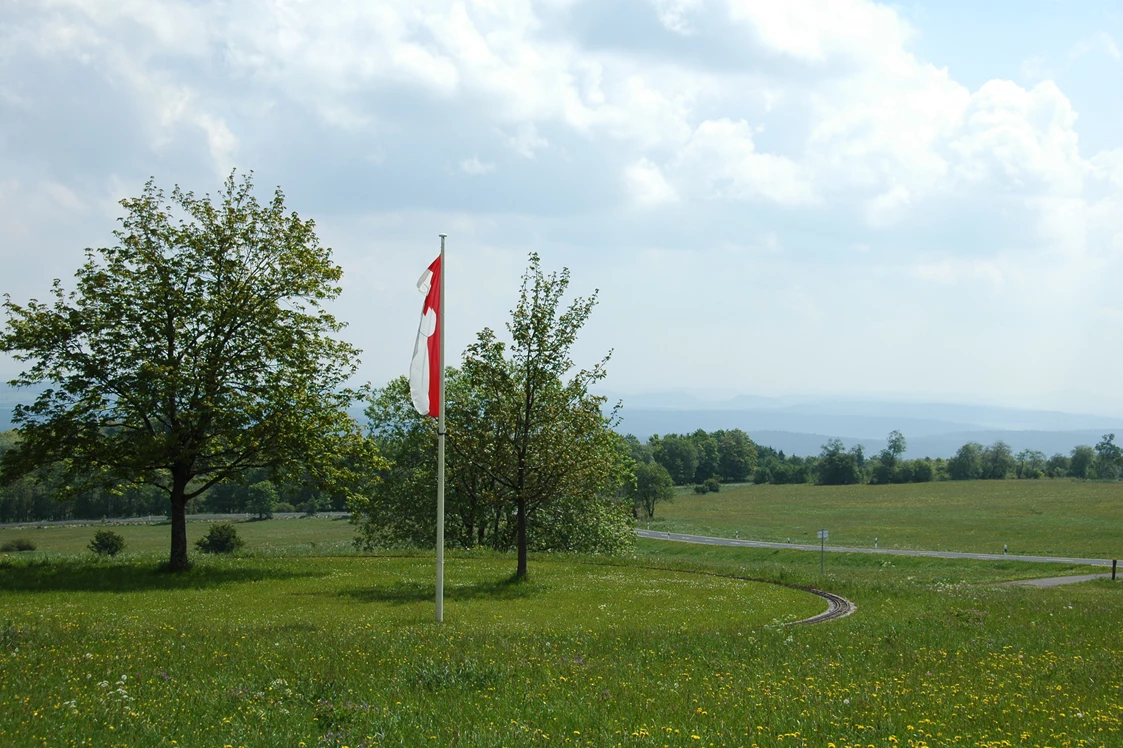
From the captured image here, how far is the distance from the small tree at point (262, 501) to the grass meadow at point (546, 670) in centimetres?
10638

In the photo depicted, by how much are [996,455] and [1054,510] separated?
71.6 meters

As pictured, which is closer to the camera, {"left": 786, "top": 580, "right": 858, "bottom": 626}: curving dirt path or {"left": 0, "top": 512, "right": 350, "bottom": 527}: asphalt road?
{"left": 786, "top": 580, "right": 858, "bottom": 626}: curving dirt path

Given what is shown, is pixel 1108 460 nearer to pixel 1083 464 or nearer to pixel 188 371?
pixel 1083 464

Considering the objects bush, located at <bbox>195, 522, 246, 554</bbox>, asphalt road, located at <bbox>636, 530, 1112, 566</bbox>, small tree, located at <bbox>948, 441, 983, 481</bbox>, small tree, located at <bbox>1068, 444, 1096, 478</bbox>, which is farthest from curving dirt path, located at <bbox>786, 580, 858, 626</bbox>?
small tree, located at <bbox>1068, 444, 1096, 478</bbox>

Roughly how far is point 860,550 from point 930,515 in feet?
139

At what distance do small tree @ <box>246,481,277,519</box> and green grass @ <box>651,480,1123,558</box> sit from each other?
59.3 metres

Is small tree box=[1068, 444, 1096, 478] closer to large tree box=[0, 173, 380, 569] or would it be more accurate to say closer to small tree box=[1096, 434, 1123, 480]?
small tree box=[1096, 434, 1123, 480]

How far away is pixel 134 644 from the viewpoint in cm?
1470

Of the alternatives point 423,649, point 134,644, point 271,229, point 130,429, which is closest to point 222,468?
point 130,429

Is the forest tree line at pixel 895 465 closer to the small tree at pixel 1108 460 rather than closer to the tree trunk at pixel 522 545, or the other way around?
the small tree at pixel 1108 460

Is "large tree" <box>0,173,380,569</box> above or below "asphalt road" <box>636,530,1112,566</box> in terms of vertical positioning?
above

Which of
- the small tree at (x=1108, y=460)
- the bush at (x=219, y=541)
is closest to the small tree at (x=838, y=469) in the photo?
the small tree at (x=1108, y=460)

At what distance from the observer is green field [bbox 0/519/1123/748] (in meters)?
9.47

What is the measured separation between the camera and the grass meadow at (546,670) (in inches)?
373
